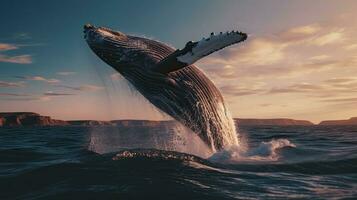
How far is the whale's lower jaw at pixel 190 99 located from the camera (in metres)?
10.0

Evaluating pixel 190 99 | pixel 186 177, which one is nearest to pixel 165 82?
pixel 190 99

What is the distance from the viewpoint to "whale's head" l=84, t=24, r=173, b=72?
10.1 meters

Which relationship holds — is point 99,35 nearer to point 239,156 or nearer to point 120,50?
point 120,50

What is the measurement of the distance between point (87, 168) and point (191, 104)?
3.09 meters

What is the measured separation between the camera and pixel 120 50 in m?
10.2

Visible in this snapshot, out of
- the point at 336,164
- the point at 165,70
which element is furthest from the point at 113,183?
the point at 336,164

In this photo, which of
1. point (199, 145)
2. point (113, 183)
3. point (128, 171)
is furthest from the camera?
point (199, 145)

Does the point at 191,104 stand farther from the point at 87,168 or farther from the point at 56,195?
the point at 56,195

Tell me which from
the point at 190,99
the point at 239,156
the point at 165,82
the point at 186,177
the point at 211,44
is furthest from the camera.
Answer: the point at 239,156

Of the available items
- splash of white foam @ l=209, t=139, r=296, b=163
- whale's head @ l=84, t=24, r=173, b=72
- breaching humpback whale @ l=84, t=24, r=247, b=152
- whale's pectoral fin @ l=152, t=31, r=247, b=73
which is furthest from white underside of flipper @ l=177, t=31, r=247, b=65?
splash of white foam @ l=209, t=139, r=296, b=163

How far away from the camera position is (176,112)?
34.0 ft

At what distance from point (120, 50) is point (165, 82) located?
4.83 ft

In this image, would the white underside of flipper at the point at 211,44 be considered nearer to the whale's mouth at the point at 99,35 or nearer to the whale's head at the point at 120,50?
the whale's head at the point at 120,50

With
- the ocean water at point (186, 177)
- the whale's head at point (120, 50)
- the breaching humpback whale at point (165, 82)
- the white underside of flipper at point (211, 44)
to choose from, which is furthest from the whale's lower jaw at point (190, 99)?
the white underside of flipper at point (211, 44)
